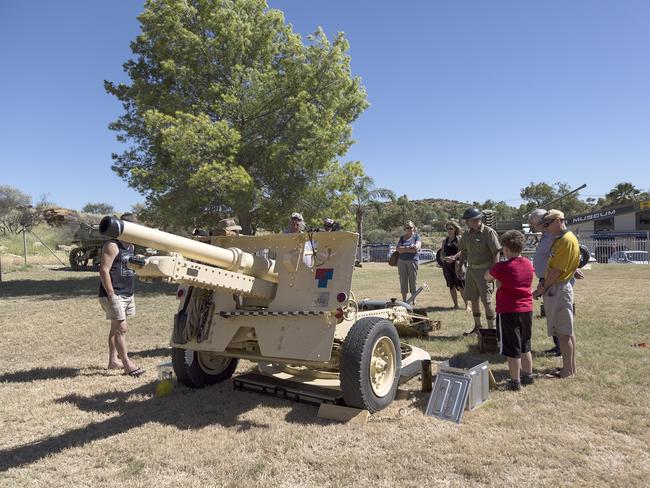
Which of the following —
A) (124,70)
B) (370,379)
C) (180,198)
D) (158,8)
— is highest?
(158,8)

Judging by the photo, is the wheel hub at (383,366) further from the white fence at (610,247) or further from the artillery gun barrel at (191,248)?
the white fence at (610,247)

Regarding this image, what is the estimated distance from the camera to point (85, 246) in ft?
75.9

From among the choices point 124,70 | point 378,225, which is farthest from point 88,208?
point 124,70

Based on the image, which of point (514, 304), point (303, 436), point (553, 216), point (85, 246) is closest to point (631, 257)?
point (553, 216)

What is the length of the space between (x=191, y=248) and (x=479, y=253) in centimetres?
413

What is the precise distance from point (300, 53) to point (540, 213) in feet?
40.0

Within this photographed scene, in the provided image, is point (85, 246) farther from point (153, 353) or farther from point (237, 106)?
point (153, 353)

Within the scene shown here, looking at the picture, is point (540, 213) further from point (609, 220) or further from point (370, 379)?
point (609, 220)

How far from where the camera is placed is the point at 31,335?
8133mm

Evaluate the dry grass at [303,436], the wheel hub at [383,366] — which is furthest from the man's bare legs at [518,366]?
the wheel hub at [383,366]

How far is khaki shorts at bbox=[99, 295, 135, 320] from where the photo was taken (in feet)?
17.9

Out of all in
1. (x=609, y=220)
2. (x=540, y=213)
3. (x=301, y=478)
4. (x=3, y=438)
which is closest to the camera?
(x=301, y=478)

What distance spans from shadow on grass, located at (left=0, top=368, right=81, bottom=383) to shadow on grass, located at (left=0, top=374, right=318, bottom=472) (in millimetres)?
971

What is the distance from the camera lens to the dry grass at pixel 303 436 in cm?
310
